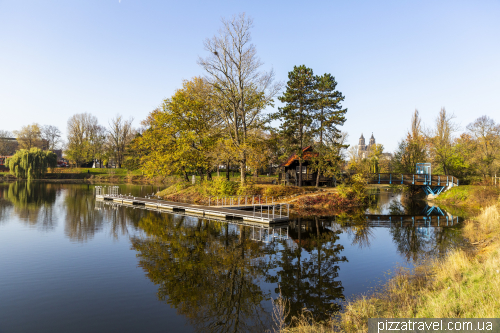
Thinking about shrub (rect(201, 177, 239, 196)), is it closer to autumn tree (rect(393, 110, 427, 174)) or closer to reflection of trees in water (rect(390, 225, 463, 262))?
reflection of trees in water (rect(390, 225, 463, 262))

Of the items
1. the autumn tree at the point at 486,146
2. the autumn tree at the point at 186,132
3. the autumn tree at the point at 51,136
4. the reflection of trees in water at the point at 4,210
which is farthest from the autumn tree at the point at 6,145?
the autumn tree at the point at 486,146

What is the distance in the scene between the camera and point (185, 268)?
496 inches

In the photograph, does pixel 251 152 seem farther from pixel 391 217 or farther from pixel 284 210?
pixel 391 217

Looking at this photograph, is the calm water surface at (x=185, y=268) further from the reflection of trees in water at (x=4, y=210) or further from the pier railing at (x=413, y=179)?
the pier railing at (x=413, y=179)

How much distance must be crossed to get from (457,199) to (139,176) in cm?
6083

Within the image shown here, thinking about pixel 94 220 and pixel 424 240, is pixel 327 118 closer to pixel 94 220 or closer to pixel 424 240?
pixel 424 240

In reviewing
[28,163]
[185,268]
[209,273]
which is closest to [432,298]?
[209,273]

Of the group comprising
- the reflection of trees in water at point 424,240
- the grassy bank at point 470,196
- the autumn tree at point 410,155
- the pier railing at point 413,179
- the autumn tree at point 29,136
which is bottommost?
the reflection of trees in water at point 424,240

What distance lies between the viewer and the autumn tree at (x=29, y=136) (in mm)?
79812

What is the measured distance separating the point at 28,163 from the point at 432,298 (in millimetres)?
73278

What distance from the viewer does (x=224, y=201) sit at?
31.9 m

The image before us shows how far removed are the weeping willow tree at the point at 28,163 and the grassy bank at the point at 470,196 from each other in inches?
2801

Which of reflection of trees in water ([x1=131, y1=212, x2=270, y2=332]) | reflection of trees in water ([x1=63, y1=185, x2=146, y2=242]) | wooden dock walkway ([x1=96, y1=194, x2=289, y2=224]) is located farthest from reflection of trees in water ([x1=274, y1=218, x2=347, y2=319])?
reflection of trees in water ([x1=63, y1=185, x2=146, y2=242])

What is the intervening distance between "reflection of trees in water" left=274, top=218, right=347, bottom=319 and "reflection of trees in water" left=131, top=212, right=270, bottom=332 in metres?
0.93
